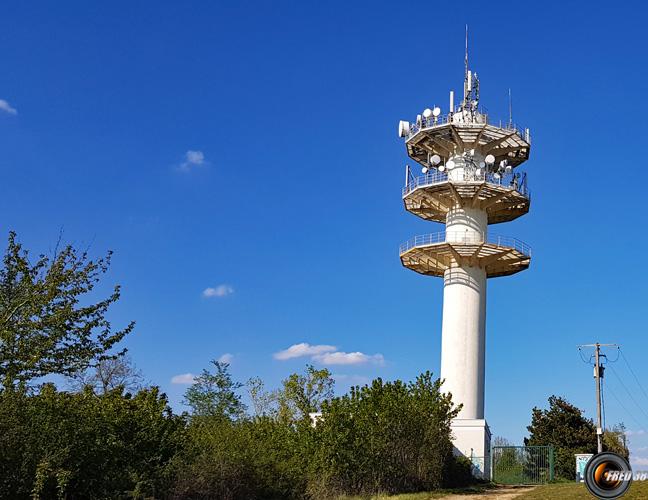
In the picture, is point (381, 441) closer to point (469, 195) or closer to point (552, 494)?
point (552, 494)

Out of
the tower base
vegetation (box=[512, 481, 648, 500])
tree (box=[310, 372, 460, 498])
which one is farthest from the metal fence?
vegetation (box=[512, 481, 648, 500])

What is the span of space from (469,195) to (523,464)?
47.8ft

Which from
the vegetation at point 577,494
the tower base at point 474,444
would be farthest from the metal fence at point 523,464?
the vegetation at point 577,494

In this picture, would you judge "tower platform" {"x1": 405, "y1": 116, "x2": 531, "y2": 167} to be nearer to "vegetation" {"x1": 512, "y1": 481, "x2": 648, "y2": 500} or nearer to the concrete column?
the concrete column

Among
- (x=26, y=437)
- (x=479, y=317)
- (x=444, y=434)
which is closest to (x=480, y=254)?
(x=479, y=317)

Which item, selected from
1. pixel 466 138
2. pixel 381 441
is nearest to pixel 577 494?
pixel 381 441

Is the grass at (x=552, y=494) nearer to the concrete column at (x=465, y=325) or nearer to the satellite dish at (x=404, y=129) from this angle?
the concrete column at (x=465, y=325)

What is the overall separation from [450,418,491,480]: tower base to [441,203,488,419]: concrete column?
1.31 meters

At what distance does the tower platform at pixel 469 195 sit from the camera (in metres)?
43.5

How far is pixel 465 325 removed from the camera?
139ft

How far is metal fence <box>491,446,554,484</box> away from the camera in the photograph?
40.2 m

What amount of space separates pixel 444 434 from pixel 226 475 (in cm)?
961

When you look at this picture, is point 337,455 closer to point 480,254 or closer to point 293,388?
point 480,254

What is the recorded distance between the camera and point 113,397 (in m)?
29.5
